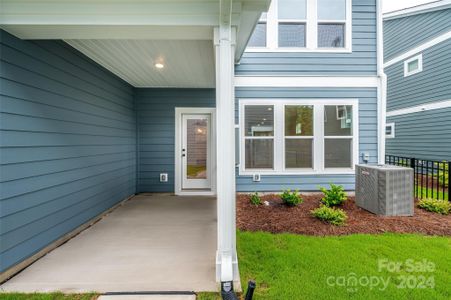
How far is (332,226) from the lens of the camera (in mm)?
3354

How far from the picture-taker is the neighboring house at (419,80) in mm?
7055

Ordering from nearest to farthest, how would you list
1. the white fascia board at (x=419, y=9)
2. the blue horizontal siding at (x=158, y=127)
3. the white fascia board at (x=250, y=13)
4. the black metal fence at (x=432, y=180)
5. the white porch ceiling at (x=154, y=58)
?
the white fascia board at (x=250, y=13) < the white porch ceiling at (x=154, y=58) < the black metal fence at (x=432, y=180) < the blue horizontal siding at (x=158, y=127) < the white fascia board at (x=419, y=9)

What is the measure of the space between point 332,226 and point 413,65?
7.94 m

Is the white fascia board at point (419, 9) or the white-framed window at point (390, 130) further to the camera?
the white-framed window at point (390, 130)

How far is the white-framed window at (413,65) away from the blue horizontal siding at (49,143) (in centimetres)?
931

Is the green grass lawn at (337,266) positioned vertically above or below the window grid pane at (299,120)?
below

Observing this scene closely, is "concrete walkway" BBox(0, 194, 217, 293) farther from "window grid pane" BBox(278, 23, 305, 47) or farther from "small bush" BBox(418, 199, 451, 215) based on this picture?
"window grid pane" BBox(278, 23, 305, 47)

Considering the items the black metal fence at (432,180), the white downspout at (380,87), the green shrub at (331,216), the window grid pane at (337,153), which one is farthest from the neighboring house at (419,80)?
the green shrub at (331,216)

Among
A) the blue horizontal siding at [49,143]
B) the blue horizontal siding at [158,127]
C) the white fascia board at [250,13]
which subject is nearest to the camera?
the white fascia board at [250,13]

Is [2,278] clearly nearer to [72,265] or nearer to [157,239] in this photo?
[72,265]

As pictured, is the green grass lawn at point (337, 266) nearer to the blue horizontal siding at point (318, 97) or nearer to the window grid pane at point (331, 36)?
the blue horizontal siding at point (318, 97)

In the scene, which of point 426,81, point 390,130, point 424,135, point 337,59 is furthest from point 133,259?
point 390,130

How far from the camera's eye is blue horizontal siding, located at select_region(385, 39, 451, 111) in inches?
275

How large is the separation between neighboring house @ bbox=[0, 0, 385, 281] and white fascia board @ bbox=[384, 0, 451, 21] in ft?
13.9
